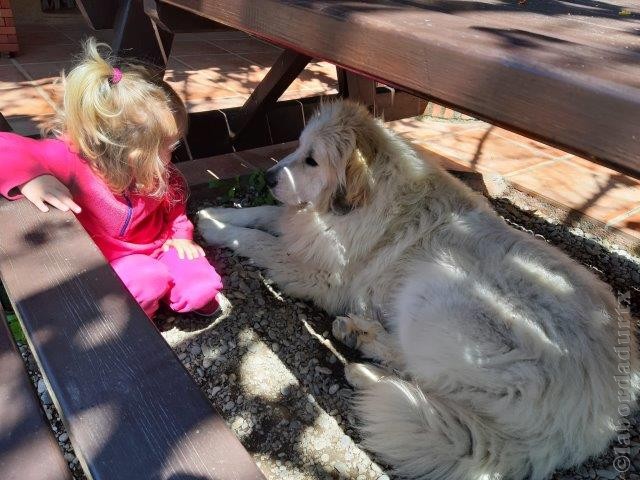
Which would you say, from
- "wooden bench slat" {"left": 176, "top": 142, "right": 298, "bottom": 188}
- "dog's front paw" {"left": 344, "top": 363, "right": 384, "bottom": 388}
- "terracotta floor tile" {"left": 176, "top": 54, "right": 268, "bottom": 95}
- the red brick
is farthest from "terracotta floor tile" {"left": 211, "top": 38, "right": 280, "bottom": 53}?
"dog's front paw" {"left": 344, "top": 363, "right": 384, "bottom": 388}

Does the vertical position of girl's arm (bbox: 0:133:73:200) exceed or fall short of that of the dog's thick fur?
it exceeds it

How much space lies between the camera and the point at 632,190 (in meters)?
4.07

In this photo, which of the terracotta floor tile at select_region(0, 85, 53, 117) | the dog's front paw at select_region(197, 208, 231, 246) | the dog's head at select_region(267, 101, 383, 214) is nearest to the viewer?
the dog's head at select_region(267, 101, 383, 214)

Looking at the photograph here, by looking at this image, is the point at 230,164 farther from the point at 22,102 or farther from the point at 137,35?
the point at 22,102

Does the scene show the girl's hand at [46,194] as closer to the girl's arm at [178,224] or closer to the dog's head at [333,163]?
the girl's arm at [178,224]

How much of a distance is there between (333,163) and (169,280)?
97 centimetres

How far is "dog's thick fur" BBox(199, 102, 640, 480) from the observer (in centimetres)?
172

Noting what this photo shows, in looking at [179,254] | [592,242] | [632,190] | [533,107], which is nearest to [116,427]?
[533,107]

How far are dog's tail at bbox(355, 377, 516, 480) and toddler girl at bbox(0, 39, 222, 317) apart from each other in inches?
39.9

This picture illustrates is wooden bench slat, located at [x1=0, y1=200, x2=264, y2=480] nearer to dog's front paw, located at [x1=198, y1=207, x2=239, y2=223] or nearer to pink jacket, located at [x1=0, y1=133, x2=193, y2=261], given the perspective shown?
pink jacket, located at [x1=0, y1=133, x2=193, y2=261]

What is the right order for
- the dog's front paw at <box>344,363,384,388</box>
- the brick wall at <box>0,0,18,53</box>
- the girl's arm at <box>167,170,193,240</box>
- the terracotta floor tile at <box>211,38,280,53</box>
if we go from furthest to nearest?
the terracotta floor tile at <box>211,38,280,53</box> → the brick wall at <box>0,0,18,53</box> → the girl's arm at <box>167,170,193,240</box> → the dog's front paw at <box>344,363,384,388</box>

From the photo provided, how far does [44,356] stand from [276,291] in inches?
74.9

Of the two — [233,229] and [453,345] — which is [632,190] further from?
[233,229]

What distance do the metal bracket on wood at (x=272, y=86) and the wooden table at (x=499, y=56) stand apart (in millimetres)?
1703
